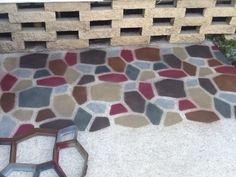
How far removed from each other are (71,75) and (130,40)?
2.16 feet

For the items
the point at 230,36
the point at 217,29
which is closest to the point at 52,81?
the point at 217,29

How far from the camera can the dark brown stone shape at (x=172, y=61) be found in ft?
10.2

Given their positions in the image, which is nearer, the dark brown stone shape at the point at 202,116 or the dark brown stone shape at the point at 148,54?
the dark brown stone shape at the point at 202,116

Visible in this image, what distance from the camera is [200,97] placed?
111 inches

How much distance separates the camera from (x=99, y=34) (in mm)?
3158

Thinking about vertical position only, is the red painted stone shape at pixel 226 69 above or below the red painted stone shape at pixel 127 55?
below

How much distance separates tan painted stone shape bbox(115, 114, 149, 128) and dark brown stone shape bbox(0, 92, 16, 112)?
800mm

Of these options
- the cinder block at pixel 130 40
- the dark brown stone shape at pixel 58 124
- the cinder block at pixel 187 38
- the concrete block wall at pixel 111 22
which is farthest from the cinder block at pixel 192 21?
the dark brown stone shape at pixel 58 124

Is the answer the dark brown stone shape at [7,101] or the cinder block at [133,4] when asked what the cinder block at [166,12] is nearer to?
the cinder block at [133,4]

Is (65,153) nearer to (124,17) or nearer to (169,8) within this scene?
(124,17)

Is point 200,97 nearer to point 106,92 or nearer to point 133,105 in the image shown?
point 133,105

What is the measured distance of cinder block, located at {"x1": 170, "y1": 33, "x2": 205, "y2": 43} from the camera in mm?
3285

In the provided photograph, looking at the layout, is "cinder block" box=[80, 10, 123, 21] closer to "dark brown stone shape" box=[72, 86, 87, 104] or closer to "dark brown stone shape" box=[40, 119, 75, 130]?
"dark brown stone shape" box=[72, 86, 87, 104]

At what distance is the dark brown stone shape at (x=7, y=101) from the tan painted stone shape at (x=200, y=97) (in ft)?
4.52
